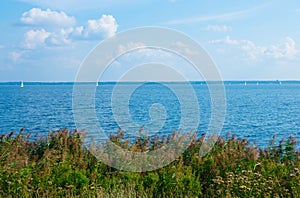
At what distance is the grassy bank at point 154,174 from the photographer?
265 inches

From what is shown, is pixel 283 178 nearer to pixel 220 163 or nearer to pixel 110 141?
pixel 220 163

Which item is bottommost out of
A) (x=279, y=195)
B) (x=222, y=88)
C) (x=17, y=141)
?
(x=279, y=195)

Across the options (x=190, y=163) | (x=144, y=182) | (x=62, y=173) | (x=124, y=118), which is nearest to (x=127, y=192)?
(x=144, y=182)

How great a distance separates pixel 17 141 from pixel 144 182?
3219mm

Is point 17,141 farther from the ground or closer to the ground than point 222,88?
closer to the ground

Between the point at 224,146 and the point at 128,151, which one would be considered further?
the point at 224,146

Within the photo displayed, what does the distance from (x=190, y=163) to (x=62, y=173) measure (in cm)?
250

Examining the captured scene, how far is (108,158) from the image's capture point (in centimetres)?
801

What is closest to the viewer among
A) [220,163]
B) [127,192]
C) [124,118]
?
[127,192]

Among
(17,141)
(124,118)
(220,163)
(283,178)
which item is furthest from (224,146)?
(17,141)

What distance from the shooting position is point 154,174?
7469 millimetres

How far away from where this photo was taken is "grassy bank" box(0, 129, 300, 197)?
673 centimetres

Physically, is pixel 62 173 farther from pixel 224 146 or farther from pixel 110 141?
pixel 224 146

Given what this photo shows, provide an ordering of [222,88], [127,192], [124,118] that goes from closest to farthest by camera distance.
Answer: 1. [127,192]
2. [222,88]
3. [124,118]
